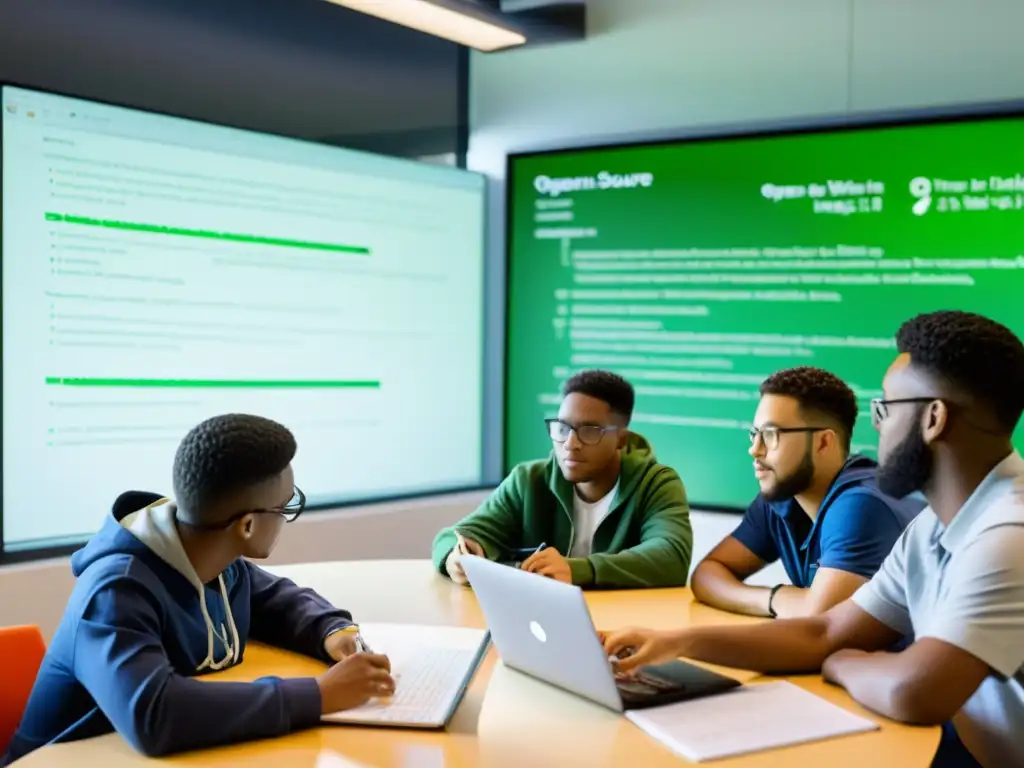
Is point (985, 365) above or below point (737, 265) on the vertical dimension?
below

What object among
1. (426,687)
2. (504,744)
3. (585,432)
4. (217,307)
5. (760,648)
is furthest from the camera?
(217,307)

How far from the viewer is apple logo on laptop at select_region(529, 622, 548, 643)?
5.86 ft

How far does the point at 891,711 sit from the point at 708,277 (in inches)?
105

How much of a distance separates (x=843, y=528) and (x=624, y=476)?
774 millimetres

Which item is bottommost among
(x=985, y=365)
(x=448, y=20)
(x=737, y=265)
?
(x=985, y=365)

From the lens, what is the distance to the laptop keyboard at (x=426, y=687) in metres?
1.69

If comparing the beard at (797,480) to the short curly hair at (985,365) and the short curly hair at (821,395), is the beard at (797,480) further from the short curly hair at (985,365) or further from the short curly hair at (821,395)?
the short curly hair at (985,365)

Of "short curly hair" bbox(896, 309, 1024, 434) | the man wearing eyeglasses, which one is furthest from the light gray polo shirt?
"short curly hair" bbox(896, 309, 1024, 434)

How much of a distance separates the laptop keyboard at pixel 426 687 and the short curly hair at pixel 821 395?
3.32 ft

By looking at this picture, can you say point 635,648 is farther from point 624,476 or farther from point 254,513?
Answer: point 624,476

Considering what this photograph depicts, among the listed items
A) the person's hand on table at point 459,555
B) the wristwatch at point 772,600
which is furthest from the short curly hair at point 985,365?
the person's hand on table at point 459,555

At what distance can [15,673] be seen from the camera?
1972mm

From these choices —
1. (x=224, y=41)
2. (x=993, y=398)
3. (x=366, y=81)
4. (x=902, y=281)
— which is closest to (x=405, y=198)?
(x=366, y=81)

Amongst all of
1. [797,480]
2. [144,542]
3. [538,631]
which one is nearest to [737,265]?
[797,480]
